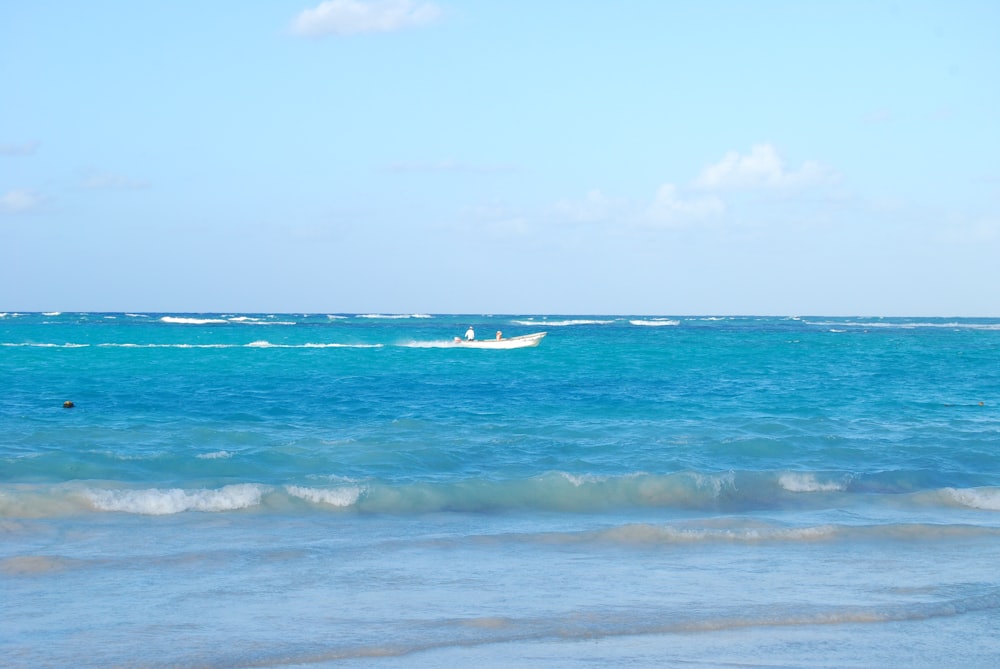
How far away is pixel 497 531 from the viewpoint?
1154 cm

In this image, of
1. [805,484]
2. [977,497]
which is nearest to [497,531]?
[805,484]

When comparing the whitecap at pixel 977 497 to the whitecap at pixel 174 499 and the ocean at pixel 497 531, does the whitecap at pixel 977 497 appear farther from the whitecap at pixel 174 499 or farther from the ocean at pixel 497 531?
the whitecap at pixel 174 499

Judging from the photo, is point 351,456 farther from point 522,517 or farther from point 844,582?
point 844,582

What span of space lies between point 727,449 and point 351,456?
6.41m

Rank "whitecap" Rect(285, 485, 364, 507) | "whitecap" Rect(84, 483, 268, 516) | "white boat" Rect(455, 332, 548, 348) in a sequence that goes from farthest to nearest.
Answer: "white boat" Rect(455, 332, 548, 348) → "whitecap" Rect(285, 485, 364, 507) → "whitecap" Rect(84, 483, 268, 516)

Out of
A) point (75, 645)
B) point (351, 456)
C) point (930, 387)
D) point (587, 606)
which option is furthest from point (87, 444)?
point (930, 387)

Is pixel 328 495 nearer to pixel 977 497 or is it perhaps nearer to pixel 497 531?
pixel 497 531

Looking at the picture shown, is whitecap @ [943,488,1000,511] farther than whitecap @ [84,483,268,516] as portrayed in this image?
Yes

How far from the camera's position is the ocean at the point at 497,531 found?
7562 millimetres

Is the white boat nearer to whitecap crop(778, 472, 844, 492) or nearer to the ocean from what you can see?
the ocean

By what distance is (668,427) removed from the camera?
66.6ft

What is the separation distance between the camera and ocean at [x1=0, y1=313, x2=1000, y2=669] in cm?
756

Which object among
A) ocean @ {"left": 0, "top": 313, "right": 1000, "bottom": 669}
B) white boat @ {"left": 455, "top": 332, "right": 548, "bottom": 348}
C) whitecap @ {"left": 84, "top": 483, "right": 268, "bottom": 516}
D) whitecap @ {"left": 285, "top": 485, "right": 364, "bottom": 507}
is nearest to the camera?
ocean @ {"left": 0, "top": 313, "right": 1000, "bottom": 669}

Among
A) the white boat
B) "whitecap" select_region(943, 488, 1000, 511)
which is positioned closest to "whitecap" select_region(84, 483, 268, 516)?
"whitecap" select_region(943, 488, 1000, 511)
